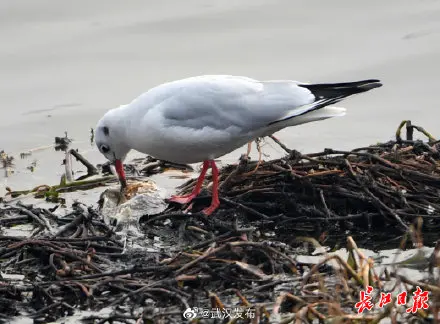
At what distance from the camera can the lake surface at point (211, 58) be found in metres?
12.4

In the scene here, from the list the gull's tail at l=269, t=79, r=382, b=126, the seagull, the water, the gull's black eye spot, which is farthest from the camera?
the water

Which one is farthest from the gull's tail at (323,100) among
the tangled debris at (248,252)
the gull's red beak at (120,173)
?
the gull's red beak at (120,173)

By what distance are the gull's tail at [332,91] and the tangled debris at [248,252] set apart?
0.46 metres

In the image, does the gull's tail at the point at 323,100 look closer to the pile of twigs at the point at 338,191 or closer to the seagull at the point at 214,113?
the seagull at the point at 214,113

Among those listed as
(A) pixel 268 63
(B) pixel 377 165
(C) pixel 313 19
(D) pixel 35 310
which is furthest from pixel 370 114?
(D) pixel 35 310

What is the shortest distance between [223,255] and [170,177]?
3.41 metres

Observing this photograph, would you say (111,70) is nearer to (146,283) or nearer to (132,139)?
(132,139)

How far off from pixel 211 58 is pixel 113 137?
5.07 metres

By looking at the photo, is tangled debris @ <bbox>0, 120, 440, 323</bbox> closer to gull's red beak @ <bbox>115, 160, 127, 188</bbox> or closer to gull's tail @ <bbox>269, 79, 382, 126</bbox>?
gull's tail @ <bbox>269, 79, 382, 126</bbox>

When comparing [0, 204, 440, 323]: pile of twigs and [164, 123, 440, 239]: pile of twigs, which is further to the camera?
[164, 123, 440, 239]: pile of twigs

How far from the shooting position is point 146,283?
676cm

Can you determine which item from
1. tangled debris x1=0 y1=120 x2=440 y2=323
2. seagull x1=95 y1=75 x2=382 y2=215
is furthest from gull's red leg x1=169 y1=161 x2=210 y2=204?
tangled debris x1=0 y1=120 x2=440 y2=323

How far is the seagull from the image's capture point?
8672 mm

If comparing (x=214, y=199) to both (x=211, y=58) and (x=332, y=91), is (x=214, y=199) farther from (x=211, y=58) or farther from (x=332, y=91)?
(x=211, y=58)
